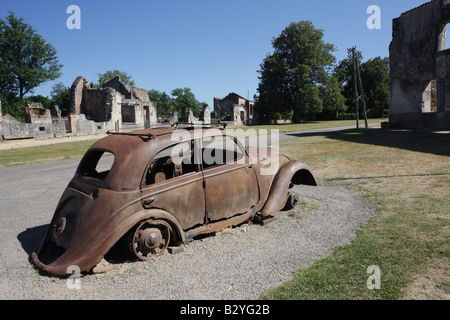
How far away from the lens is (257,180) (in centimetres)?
435

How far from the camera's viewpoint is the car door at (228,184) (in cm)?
377

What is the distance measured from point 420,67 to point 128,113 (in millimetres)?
31467

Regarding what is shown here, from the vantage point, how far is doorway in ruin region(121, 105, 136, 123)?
119ft

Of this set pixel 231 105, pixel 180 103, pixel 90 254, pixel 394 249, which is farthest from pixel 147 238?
pixel 180 103

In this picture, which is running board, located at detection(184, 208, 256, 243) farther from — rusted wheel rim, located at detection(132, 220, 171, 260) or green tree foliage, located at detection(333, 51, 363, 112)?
green tree foliage, located at detection(333, 51, 363, 112)

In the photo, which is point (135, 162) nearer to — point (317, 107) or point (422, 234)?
point (422, 234)

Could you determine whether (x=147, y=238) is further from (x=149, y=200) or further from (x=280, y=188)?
(x=280, y=188)

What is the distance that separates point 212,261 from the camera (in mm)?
3365

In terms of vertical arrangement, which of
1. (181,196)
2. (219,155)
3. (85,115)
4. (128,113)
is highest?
(128,113)

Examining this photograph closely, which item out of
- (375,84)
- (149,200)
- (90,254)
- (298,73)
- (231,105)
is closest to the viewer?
(90,254)

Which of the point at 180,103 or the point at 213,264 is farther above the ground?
the point at 180,103

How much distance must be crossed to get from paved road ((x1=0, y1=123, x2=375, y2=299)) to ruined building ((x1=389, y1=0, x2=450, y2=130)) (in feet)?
55.1

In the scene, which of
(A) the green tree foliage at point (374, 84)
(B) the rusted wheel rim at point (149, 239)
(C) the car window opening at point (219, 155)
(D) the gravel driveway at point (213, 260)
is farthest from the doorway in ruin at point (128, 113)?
(A) the green tree foliage at point (374, 84)

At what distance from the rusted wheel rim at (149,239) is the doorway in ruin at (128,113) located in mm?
35026
